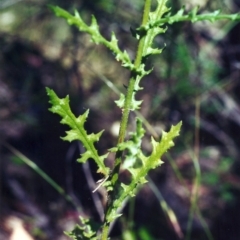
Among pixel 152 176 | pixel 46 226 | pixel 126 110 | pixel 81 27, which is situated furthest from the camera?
pixel 152 176

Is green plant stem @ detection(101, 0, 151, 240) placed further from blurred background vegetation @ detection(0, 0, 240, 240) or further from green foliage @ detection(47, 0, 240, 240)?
blurred background vegetation @ detection(0, 0, 240, 240)

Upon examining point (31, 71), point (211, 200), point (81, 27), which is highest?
point (31, 71)

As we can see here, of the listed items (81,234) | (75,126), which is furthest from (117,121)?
(75,126)

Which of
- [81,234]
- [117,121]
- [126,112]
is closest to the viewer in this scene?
[126,112]

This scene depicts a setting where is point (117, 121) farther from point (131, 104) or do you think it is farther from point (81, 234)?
point (131, 104)

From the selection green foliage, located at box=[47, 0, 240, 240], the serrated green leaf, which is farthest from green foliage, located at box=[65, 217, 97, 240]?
the serrated green leaf

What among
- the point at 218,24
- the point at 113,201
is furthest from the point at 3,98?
the point at 113,201

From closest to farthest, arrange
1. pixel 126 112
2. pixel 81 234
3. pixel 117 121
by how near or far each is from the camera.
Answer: pixel 126 112, pixel 81 234, pixel 117 121

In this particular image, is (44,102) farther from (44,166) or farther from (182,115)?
(182,115)

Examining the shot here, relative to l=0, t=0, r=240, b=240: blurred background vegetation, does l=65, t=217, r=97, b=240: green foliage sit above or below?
below
